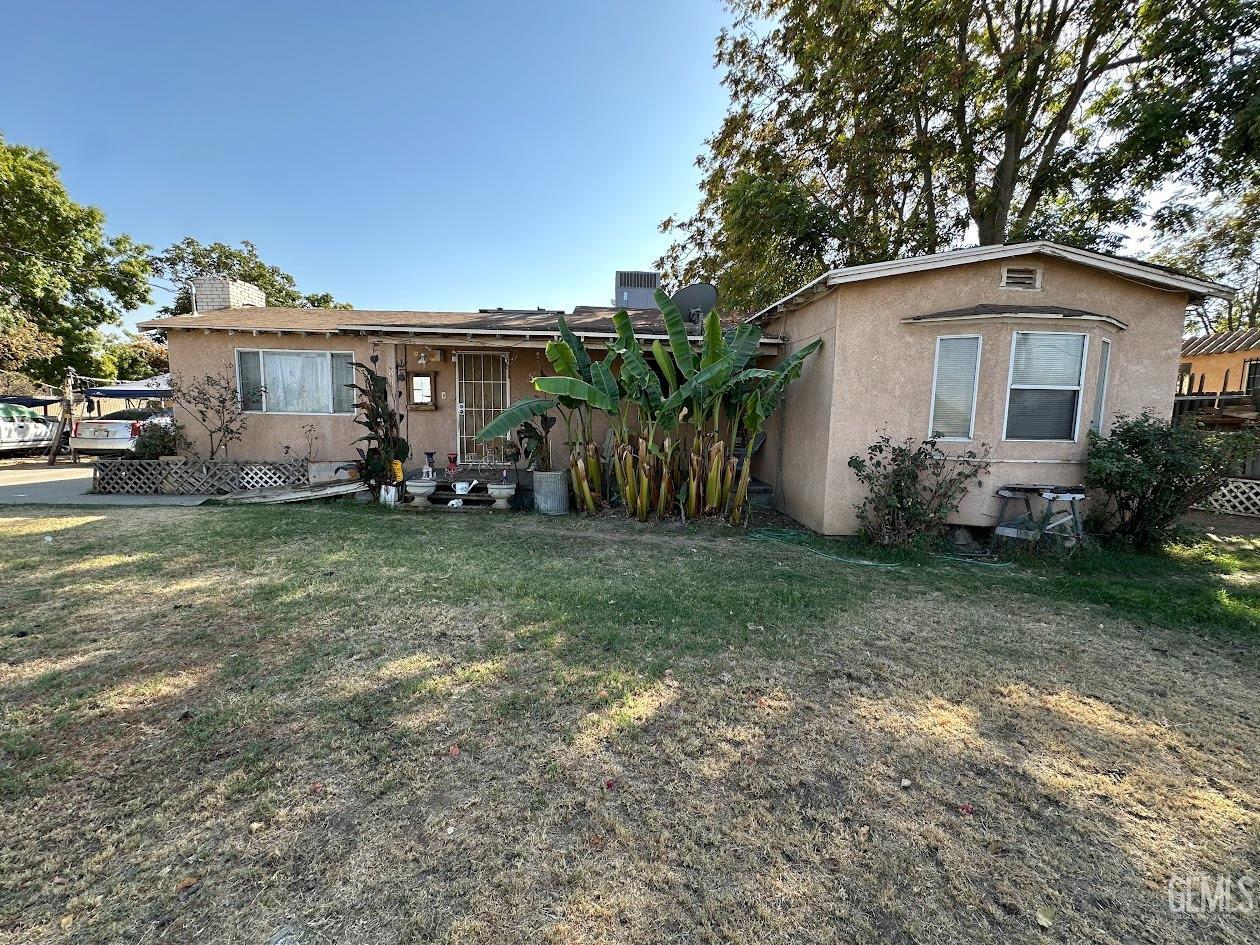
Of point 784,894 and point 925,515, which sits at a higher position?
point 925,515

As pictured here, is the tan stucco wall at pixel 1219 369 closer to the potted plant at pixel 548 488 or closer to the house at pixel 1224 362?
the house at pixel 1224 362

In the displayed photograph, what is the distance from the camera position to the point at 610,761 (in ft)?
9.00

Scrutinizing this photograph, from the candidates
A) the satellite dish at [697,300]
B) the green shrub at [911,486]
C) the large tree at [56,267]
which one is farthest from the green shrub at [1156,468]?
the large tree at [56,267]

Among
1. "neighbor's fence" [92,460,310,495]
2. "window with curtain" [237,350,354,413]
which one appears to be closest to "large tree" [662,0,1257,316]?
"window with curtain" [237,350,354,413]

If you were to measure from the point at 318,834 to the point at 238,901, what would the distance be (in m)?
0.33

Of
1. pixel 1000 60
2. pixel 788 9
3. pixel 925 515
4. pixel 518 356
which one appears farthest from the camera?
pixel 788 9

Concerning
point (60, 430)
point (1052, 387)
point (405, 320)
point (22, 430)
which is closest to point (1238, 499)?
point (1052, 387)

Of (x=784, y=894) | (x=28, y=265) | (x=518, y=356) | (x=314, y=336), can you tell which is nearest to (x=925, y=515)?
(x=784, y=894)

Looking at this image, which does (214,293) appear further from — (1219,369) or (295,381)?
(1219,369)

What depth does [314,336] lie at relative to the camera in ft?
35.3

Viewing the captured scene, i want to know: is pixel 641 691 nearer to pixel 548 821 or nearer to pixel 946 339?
pixel 548 821

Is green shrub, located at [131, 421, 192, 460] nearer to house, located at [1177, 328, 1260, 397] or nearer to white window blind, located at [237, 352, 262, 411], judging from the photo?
white window blind, located at [237, 352, 262, 411]

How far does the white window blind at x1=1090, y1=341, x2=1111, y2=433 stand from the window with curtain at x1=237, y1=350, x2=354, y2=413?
42.8 feet

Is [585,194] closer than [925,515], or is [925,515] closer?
[925,515]
